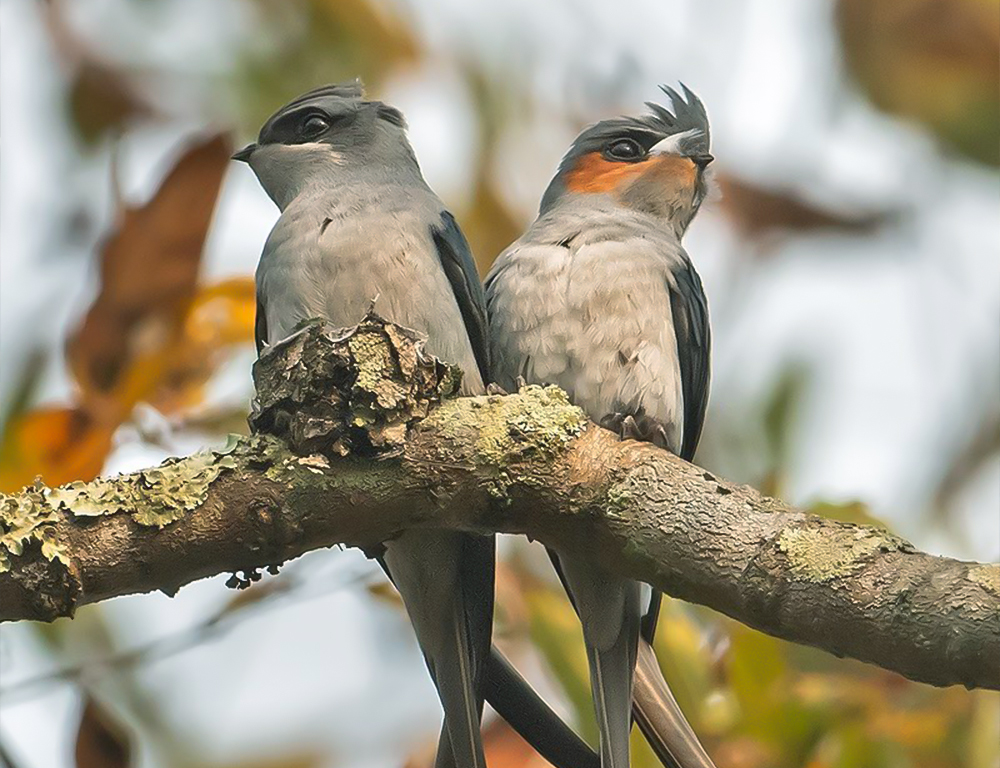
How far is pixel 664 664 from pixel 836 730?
0.55m

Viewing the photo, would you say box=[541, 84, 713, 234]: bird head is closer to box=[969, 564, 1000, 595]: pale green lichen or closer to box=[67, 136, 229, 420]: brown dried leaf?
box=[67, 136, 229, 420]: brown dried leaf

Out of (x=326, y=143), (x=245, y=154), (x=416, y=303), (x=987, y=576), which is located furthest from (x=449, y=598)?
(x=987, y=576)

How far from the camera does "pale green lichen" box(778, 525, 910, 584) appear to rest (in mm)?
2611

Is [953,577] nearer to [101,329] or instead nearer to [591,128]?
[101,329]

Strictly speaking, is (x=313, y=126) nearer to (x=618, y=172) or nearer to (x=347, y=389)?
(x=618, y=172)

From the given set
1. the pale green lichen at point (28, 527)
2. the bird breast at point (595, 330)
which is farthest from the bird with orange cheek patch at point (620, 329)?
the pale green lichen at point (28, 527)

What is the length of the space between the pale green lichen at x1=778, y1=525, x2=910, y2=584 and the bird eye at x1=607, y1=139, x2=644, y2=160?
2744 mm

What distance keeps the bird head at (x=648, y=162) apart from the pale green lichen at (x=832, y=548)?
2555 millimetres

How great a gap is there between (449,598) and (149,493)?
1408 millimetres

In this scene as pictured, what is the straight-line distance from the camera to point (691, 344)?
4.84 metres

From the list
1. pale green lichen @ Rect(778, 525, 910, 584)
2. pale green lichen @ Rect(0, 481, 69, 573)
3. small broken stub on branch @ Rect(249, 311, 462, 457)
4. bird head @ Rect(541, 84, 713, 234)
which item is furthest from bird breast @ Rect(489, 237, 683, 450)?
pale green lichen @ Rect(0, 481, 69, 573)

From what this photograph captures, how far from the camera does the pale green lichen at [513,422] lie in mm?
3107

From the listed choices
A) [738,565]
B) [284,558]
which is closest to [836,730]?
[738,565]

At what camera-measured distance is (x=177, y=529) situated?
295 cm
